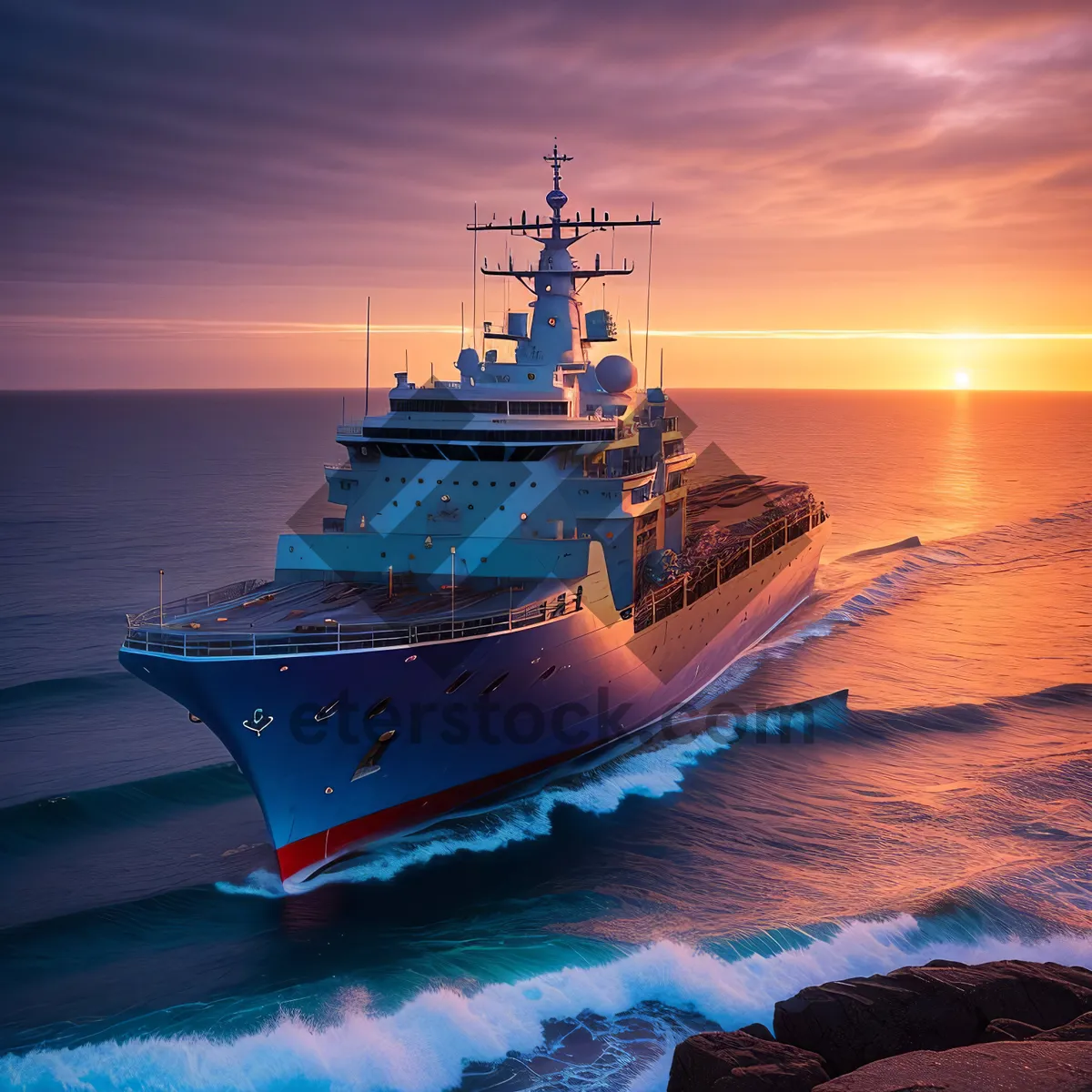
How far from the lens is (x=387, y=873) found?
16.8 metres

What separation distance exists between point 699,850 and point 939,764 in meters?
7.16

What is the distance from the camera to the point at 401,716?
52.9 feet

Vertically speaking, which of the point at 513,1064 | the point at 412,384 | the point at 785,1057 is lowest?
the point at 513,1064

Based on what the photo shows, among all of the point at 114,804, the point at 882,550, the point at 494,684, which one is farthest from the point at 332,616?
the point at 882,550

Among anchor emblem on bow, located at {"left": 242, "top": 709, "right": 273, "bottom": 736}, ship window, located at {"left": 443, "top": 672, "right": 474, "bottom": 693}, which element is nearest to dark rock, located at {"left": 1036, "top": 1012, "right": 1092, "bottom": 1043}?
ship window, located at {"left": 443, "top": 672, "right": 474, "bottom": 693}

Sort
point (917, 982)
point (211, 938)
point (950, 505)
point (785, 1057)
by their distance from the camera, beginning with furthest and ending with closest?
point (950, 505) < point (211, 938) < point (917, 982) < point (785, 1057)

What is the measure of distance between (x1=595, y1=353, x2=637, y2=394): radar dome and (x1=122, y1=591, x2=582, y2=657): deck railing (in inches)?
431

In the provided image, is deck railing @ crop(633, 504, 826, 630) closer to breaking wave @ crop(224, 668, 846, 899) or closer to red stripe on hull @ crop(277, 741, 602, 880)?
breaking wave @ crop(224, 668, 846, 899)

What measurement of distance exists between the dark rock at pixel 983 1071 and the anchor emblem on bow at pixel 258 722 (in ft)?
28.9

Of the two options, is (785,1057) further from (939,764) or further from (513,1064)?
(939,764)

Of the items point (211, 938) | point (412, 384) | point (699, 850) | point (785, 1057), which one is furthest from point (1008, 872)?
point (412, 384)

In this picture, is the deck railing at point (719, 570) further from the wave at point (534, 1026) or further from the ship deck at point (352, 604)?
the wave at point (534, 1026)

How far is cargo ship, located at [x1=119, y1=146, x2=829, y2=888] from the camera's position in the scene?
Answer: 15117mm

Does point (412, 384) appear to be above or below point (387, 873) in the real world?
above
